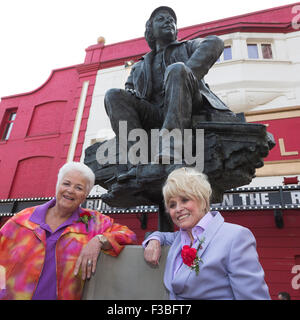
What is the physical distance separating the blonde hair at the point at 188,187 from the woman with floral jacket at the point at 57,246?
1.19ft

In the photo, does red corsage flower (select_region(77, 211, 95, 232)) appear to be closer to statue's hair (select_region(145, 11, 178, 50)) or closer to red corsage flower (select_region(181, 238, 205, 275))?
red corsage flower (select_region(181, 238, 205, 275))

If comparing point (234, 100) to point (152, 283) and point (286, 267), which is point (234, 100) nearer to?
point (286, 267)

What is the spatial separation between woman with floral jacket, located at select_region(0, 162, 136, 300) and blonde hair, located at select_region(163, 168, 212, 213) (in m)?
0.36

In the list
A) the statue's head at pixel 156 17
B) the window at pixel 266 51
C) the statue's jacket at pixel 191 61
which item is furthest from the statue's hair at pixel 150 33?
the window at pixel 266 51

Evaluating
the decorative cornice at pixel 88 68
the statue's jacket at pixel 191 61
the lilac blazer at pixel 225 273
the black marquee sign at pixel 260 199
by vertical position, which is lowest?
the lilac blazer at pixel 225 273

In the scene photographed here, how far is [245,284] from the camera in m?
0.82

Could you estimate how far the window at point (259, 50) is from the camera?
7969 mm

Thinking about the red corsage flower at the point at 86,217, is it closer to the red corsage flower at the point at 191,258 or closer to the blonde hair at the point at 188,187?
the blonde hair at the point at 188,187

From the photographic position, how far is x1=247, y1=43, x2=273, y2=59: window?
7.97m

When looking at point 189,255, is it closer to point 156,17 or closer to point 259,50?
point 156,17

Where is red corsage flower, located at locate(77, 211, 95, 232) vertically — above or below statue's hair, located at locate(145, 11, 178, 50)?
below

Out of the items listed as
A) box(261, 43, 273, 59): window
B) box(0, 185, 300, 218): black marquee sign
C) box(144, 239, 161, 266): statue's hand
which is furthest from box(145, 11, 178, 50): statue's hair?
box(261, 43, 273, 59): window

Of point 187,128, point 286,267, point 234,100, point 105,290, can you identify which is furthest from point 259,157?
point 234,100

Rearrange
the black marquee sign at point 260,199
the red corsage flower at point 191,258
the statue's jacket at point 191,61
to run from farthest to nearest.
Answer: the black marquee sign at point 260,199 < the statue's jacket at point 191,61 < the red corsage flower at point 191,258
